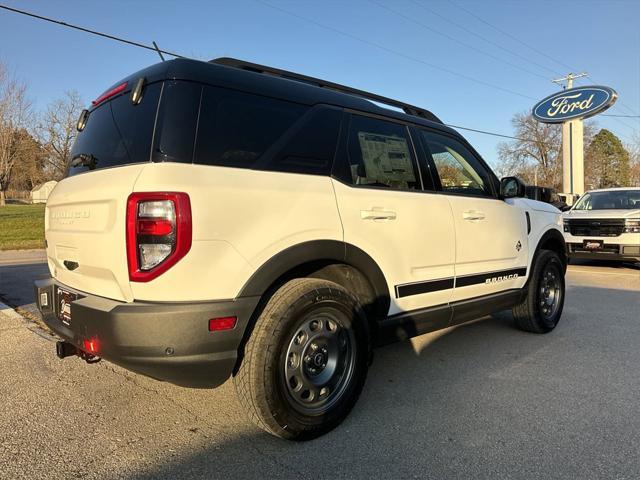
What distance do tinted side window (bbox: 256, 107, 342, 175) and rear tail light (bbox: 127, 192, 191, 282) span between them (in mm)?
573

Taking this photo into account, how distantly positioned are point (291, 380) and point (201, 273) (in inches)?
36.1

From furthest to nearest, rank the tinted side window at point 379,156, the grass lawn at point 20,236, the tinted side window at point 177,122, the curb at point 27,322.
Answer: the grass lawn at point 20,236 < the curb at point 27,322 < the tinted side window at point 379,156 < the tinted side window at point 177,122

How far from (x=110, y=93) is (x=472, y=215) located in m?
2.90

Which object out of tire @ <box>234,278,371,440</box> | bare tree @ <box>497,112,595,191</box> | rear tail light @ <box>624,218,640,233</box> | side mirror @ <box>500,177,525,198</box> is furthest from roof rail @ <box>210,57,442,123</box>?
bare tree @ <box>497,112,595,191</box>

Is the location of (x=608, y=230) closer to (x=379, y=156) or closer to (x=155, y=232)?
(x=379, y=156)

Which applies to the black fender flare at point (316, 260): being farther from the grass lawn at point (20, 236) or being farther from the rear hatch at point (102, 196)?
the grass lawn at point (20, 236)

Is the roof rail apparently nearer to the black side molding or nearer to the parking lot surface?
the black side molding

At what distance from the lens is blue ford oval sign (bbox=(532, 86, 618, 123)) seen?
998 inches

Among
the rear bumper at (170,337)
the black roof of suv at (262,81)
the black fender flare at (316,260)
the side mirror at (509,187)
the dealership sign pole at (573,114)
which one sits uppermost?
the dealership sign pole at (573,114)

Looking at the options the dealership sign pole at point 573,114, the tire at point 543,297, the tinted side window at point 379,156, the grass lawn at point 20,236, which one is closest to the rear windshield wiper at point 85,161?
the tinted side window at point 379,156

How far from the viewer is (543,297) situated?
5.10 m

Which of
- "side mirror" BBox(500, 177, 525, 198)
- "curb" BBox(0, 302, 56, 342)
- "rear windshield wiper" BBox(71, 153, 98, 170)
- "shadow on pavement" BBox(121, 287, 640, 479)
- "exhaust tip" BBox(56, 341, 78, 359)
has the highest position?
"rear windshield wiper" BBox(71, 153, 98, 170)

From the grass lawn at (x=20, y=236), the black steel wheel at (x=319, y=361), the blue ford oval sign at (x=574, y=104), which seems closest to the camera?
the black steel wheel at (x=319, y=361)

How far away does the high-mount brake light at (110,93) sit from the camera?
2943mm
